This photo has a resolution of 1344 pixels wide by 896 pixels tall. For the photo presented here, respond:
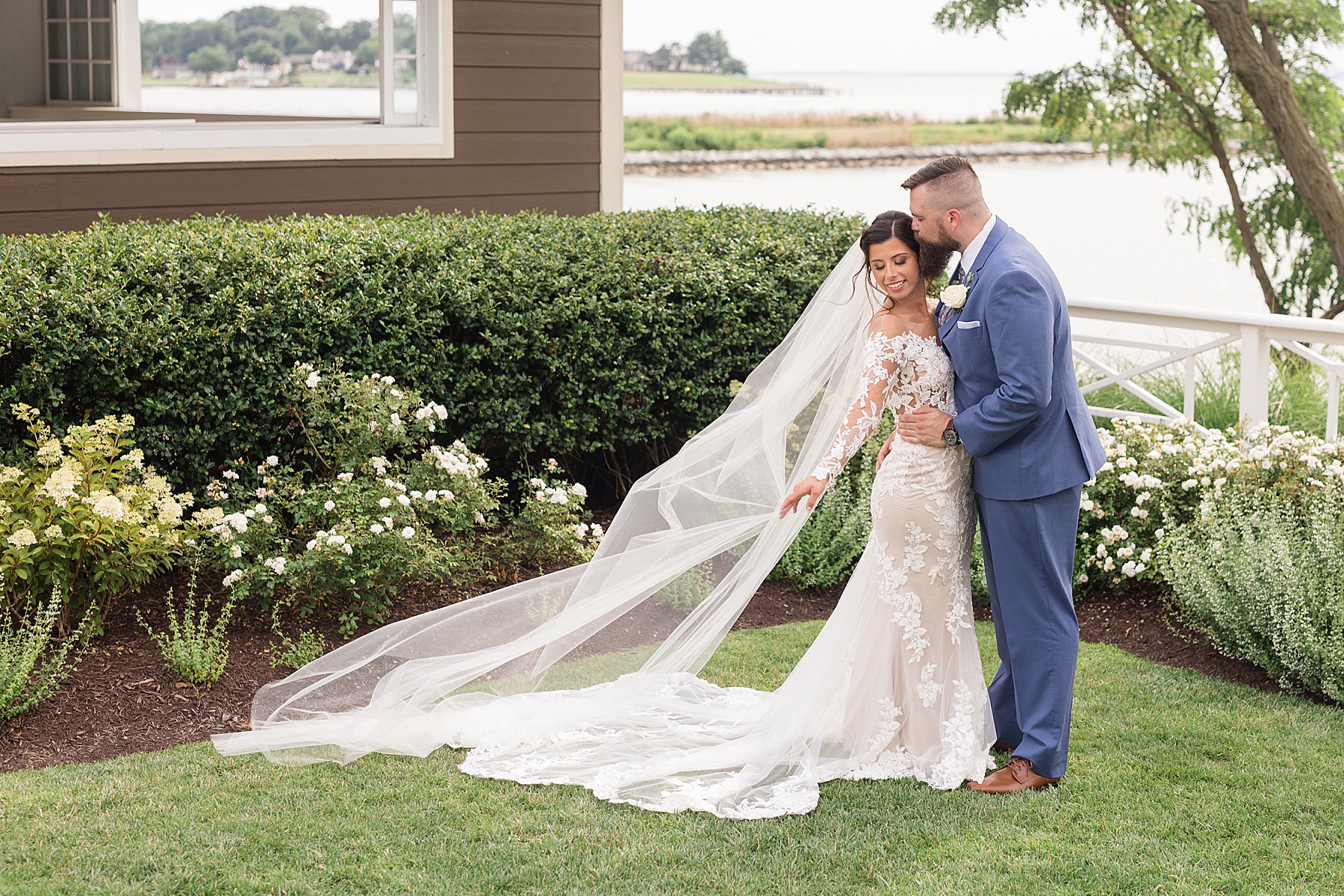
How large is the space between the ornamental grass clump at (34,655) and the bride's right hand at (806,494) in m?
2.72

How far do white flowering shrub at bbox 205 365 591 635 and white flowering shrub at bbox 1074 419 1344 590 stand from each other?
8.63ft

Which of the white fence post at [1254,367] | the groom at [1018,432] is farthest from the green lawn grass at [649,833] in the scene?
the white fence post at [1254,367]

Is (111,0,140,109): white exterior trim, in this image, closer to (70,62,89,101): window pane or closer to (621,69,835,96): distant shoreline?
(70,62,89,101): window pane

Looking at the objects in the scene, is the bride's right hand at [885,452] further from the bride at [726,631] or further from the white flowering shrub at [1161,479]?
the white flowering shrub at [1161,479]

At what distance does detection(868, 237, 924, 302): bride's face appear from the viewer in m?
4.14

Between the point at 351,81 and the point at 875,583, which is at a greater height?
the point at 351,81

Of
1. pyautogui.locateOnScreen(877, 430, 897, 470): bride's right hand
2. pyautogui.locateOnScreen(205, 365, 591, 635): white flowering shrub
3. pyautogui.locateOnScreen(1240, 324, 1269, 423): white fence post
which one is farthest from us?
pyautogui.locateOnScreen(1240, 324, 1269, 423): white fence post

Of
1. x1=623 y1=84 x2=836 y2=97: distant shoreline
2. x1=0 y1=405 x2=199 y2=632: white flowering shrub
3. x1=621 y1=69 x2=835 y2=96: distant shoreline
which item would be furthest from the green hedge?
x1=623 y1=84 x2=836 y2=97: distant shoreline

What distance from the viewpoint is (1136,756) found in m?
4.53

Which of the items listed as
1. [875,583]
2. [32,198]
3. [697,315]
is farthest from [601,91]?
[875,583]

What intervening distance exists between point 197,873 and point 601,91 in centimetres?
702

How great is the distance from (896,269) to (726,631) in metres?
1.48

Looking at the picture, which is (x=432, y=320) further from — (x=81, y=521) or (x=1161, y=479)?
(x=1161, y=479)

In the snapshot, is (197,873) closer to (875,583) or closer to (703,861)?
(703,861)
